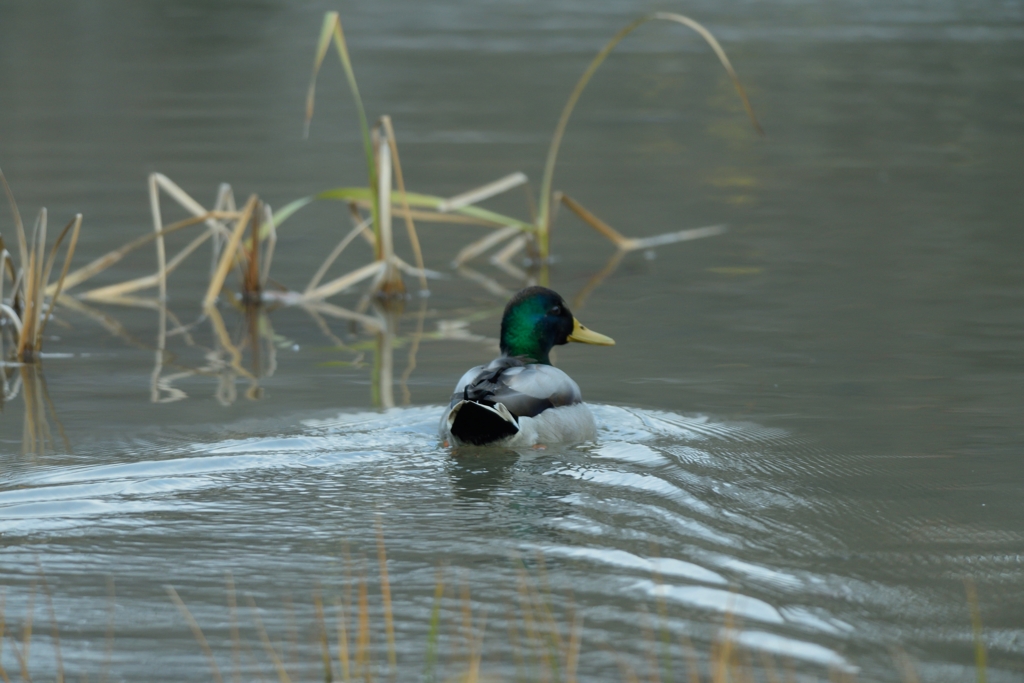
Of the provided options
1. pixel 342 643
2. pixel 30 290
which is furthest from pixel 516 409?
pixel 30 290

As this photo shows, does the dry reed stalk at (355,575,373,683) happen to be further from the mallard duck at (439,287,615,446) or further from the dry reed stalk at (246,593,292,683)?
the mallard duck at (439,287,615,446)

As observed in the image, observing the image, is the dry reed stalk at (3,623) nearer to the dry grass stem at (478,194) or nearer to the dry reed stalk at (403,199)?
the dry reed stalk at (403,199)

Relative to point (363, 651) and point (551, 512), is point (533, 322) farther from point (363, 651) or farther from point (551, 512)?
point (363, 651)

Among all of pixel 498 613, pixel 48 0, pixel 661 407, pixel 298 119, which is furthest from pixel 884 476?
pixel 48 0

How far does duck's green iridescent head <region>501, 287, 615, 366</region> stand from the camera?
7.00m

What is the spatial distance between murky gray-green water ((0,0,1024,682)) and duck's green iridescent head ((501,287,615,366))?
0.49 meters

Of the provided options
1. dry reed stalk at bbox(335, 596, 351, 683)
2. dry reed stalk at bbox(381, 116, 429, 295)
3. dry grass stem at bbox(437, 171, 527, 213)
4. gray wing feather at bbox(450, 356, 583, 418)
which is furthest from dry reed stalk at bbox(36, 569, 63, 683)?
dry grass stem at bbox(437, 171, 527, 213)

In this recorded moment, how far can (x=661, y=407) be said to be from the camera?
697 cm

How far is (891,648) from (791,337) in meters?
4.69

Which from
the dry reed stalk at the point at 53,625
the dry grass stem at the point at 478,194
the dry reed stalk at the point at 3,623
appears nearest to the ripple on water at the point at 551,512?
the dry reed stalk at the point at 53,625

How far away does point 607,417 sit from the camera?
22.4 ft

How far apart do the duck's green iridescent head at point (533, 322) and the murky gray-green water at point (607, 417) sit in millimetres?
486

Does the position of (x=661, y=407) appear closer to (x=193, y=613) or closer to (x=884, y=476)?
(x=884, y=476)

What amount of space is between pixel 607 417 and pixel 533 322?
648mm
